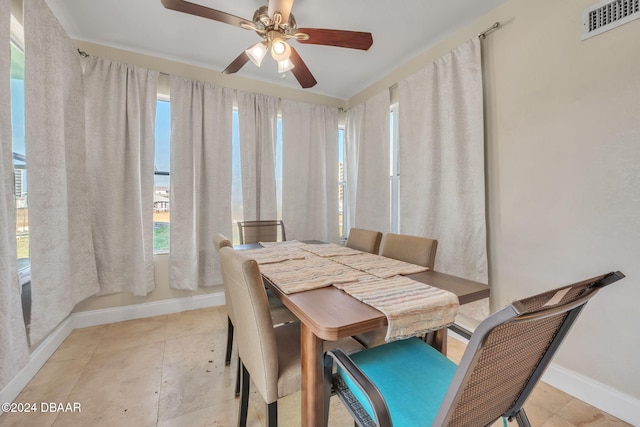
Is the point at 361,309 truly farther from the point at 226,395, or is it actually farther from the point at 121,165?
the point at 121,165

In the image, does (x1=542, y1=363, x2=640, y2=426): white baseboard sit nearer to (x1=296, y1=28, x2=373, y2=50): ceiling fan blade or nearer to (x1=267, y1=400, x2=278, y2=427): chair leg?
(x1=267, y1=400, x2=278, y2=427): chair leg

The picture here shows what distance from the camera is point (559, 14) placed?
1.63m

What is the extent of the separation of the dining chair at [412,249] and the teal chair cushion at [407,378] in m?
0.54

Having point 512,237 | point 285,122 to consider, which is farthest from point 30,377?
point 512,237

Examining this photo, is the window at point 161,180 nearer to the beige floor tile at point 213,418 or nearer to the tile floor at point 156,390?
the tile floor at point 156,390

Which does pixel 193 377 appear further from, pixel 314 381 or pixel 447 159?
pixel 447 159

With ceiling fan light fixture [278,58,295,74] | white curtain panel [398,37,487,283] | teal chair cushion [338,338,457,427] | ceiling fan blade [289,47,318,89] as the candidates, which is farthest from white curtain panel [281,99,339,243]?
teal chair cushion [338,338,457,427]

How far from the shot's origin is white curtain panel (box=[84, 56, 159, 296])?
2.35m

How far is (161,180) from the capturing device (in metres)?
2.74

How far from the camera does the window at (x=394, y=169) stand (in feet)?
9.69

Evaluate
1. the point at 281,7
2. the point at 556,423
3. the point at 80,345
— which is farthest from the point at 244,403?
the point at 281,7

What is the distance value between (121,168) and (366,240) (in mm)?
2326

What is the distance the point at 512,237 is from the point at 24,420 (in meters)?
3.11

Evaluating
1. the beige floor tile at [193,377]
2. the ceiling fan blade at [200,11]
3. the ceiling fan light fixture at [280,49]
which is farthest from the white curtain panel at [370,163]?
the beige floor tile at [193,377]
